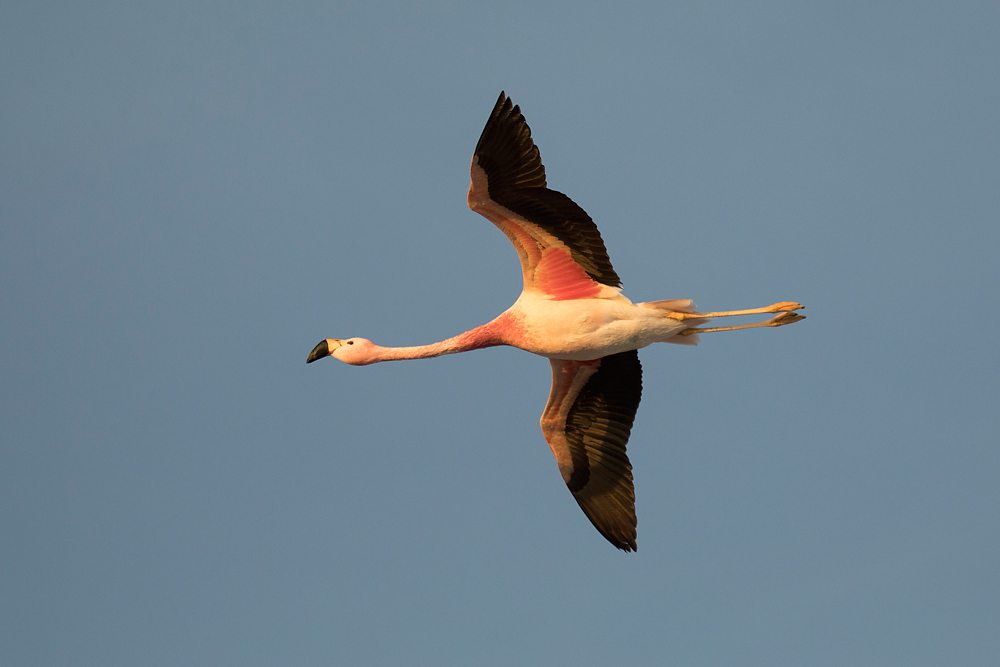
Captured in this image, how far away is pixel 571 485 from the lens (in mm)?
15133

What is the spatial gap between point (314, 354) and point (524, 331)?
3448 mm

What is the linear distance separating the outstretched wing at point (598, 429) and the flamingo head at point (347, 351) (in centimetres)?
271

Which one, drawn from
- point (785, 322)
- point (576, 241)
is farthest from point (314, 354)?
point (785, 322)

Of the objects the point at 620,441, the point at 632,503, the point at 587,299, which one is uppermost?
the point at 587,299

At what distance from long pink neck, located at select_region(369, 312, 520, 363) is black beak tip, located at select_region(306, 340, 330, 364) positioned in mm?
1047

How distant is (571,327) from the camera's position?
13516 millimetres

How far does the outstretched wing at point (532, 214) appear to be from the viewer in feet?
41.7

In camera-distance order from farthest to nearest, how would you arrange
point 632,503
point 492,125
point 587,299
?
1. point 632,503
2. point 587,299
3. point 492,125

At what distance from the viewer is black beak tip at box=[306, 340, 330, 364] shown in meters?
15.2

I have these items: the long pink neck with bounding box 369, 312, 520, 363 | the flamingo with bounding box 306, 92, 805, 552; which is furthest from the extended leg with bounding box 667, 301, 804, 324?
the long pink neck with bounding box 369, 312, 520, 363

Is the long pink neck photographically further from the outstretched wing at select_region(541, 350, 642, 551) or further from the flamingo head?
the outstretched wing at select_region(541, 350, 642, 551)

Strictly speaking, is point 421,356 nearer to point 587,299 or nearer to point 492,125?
point 587,299

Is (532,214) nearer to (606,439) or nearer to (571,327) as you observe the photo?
(571,327)

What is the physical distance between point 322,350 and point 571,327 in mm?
3999
